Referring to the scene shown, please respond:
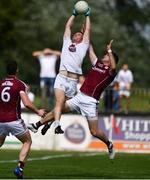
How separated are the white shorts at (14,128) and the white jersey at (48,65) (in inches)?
582

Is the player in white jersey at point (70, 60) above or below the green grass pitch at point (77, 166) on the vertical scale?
above

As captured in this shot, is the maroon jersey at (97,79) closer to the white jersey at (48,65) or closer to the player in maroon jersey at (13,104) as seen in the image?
the player in maroon jersey at (13,104)

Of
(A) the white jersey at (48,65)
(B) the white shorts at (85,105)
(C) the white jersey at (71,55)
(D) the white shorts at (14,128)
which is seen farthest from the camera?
(A) the white jersey at (48,65)

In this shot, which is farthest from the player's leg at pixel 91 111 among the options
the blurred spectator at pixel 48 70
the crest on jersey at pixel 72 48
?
the blurred spectator at pixel 48 70

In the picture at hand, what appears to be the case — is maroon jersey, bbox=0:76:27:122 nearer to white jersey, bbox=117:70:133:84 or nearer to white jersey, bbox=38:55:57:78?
white jersey, bbox=38:55:57:78

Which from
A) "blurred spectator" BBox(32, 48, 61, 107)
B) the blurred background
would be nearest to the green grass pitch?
"blurred spectator" BBox(32, 48, 61, 107)

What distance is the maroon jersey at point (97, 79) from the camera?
74.2 feet

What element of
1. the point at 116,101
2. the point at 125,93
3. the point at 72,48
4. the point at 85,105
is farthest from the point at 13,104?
the point at 125,93

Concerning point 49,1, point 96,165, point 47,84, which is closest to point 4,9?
point 49,1

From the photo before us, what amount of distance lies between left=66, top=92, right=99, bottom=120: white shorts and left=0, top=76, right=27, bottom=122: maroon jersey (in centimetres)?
340

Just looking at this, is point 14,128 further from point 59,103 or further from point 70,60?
point 70,60

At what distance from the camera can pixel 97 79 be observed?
22703mm

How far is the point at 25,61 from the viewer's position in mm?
59781

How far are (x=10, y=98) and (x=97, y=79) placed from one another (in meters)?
3.74
